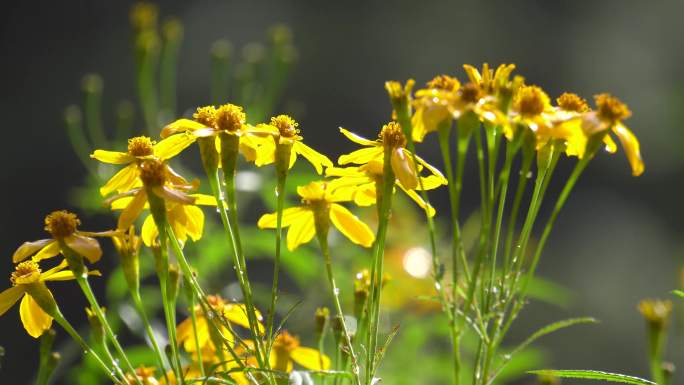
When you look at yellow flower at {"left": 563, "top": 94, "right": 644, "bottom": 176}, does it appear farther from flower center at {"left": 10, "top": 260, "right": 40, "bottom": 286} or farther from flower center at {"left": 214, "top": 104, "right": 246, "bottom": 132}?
flower center at {"left": 10, "top": 260, "right": 40, "bottom": 286}

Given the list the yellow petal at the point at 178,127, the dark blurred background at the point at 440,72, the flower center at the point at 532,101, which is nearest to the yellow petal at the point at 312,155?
the yellow petal at the point at 178,127

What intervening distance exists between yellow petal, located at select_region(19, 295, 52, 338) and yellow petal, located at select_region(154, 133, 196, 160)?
20 centimetres

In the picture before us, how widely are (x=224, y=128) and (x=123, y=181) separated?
4.7 inches

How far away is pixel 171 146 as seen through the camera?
3.35ft

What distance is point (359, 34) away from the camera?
19.8 ft

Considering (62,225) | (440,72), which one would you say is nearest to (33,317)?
(62,225)

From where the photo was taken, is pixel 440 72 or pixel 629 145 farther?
pixel 440 72

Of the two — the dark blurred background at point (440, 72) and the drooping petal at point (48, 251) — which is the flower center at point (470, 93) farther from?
the dark blurred background at point (440, 72)

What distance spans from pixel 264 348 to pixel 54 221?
0.76ft

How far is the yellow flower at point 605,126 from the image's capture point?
904mm

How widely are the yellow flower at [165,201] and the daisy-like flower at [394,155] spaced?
156mm

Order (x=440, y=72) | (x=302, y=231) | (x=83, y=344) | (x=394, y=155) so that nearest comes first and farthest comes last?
(x=83, y=344), (x=394, y=155), (x=302, y=231), (x=440, y=72)

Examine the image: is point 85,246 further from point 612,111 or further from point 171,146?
point 612,111

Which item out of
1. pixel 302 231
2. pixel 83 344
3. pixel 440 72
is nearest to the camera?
pixel 83 344
